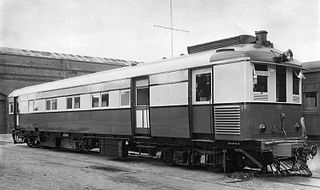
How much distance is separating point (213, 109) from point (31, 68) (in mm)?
28373

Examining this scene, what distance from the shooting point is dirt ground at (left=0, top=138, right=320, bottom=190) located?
9016 millimetres

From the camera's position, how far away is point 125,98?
13891mm

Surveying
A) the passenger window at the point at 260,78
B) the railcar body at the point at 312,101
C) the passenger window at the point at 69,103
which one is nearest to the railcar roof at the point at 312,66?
the railcar body at the point at 312,101

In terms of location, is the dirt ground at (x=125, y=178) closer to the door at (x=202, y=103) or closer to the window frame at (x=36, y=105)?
the door at (x=202, y=103)

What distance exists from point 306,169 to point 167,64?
4.79 m

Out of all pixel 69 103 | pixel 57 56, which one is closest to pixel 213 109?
pixel 69 103

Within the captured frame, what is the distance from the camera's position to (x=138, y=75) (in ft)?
43.7

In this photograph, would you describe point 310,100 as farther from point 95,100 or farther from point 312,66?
point 95,100

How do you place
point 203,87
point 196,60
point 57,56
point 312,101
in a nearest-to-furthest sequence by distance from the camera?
point 203,87 < point 196,60 < point 312,101 < point 57,56

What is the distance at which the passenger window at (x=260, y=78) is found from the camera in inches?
402

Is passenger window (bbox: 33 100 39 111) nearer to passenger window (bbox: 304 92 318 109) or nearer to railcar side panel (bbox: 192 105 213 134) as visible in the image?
railcar side panel (bbox: 192 105 213 134)

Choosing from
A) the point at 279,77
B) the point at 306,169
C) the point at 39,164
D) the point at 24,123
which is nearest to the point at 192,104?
the point at 279,77

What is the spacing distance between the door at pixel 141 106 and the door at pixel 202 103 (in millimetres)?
2070

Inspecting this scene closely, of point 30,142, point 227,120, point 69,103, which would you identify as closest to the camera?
point 227,120
